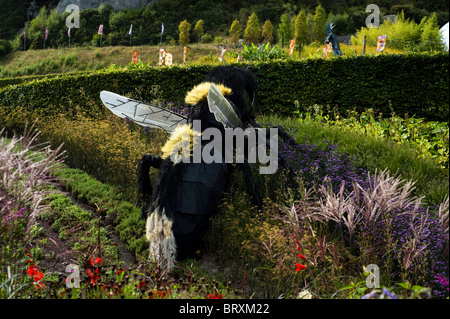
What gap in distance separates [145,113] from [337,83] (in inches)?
237

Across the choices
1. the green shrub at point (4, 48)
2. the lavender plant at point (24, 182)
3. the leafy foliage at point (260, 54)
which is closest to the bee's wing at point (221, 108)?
the lavender plant at point (24, 182)

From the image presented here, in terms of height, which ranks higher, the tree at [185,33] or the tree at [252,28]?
the tree at [185,33]

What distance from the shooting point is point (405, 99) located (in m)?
7.76

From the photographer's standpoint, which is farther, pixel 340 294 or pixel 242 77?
pixel 242 77

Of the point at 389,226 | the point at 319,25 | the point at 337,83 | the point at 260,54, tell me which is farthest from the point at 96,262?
the point at 319,25

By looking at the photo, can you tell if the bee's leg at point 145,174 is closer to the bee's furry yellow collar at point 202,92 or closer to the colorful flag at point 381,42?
the bee's furry yellow collar at point 202,92

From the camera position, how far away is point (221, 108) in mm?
2965

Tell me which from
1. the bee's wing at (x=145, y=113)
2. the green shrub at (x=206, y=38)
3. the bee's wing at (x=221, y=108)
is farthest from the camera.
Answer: the green shrub at (x=206, y=38)

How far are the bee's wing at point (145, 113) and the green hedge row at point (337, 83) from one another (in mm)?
4487

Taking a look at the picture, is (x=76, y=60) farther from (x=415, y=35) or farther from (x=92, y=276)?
(x=92, y=276)

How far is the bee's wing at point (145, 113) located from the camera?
399 centimetres
